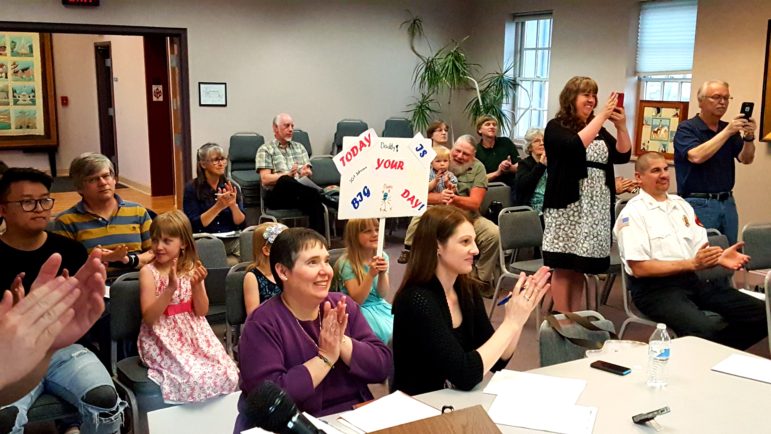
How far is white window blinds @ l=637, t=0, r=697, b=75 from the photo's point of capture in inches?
289

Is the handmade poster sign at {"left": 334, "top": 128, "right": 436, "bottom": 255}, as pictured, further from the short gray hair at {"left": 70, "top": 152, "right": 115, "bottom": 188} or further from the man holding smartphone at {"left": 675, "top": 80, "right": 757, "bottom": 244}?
the man holding smartphone at {"left": 675, "top": 80, "right": 757, "bottom": 244}

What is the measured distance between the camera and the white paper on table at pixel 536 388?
2.32 metres

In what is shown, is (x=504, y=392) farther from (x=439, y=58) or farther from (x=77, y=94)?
(x=77, y=94)

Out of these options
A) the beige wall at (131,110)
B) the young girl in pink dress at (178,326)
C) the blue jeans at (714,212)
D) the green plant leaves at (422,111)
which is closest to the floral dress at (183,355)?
the young girl in pink dress at (178,326)

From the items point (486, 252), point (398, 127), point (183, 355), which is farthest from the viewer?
point (398, 127)

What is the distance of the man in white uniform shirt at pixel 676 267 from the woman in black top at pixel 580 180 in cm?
30

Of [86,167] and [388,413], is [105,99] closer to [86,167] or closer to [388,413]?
[86,167]

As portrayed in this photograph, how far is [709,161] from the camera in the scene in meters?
4.91

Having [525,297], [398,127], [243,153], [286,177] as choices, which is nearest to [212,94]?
[243,153]

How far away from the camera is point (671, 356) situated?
2.76m

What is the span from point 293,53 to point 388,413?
24.3 feet

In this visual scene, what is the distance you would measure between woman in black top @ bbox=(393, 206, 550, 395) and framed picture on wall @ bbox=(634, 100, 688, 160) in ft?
17.7

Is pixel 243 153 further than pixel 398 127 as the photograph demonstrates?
No

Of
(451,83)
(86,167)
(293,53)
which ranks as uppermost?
(293,53)
